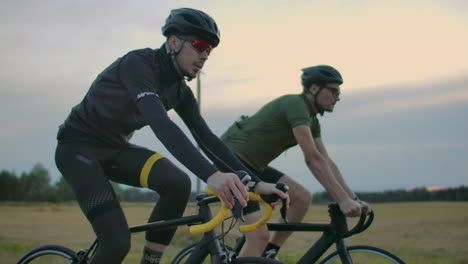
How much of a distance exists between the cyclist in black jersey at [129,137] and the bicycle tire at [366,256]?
1137 mm

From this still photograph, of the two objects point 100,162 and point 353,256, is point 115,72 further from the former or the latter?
point 353,256

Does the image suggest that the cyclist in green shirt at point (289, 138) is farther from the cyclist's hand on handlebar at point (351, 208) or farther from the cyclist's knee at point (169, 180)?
the cyclist's knee at point (169, 180)

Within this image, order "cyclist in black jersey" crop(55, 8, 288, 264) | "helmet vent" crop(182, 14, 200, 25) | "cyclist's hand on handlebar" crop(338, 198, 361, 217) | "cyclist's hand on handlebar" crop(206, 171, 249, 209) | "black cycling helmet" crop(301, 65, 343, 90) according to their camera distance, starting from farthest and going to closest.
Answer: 1. "black cycling helmet" crop(301, 65, 343, 90)
2. "cyclist's hand on handlebar" crop(338, 198, 361, 217)
3. "helmet vent" crop(182, 14, 200, 25)
4. "cyclist in black jersey" crop(55, 8, 288, 264)
5. "cyclist's hand on handlebar" crop(206, 171, 249, 209)

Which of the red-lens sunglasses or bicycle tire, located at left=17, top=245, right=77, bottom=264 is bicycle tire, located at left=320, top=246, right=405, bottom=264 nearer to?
the red-lens sunglasses

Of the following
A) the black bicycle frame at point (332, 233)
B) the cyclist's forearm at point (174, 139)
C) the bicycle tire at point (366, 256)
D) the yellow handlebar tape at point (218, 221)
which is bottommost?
the bicycle tire at point (366, 256)

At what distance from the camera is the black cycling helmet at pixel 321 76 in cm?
456

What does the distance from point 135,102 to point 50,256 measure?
6.20 feet

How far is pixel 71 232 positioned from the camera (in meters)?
12.0

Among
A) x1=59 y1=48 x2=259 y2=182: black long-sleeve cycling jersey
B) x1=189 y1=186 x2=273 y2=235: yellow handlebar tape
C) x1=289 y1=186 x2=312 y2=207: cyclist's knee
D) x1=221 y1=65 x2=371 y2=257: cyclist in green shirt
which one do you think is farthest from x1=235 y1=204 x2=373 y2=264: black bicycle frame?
x1=189 y1=186 x2=273 y2=235: yellow handlebar tape

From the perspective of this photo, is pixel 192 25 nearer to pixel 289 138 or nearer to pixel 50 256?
pixel 289 138

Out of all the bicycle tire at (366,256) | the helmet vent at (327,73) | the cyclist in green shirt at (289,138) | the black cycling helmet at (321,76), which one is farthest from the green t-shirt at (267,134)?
the bicycle tire at (366,256)

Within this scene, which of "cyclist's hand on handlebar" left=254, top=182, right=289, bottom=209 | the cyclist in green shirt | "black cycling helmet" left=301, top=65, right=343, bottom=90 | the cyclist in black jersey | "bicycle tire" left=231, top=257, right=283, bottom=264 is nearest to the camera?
"bicycle tire" left=231, top=257, right=283, bottom=264

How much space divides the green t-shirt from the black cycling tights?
1.53 metres

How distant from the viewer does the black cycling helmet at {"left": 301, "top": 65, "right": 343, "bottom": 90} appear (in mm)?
4559
